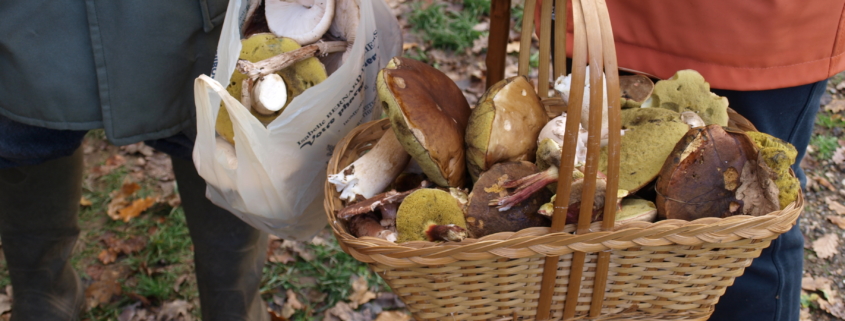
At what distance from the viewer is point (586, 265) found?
1.01 meters

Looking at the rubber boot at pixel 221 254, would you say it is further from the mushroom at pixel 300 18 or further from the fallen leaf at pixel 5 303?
the fallen leaf at pixel 5 303

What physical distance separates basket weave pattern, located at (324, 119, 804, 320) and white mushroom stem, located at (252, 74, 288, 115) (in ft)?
0.79

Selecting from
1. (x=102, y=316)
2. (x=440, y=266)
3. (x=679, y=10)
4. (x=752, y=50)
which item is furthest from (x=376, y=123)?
(x=102, y=316)

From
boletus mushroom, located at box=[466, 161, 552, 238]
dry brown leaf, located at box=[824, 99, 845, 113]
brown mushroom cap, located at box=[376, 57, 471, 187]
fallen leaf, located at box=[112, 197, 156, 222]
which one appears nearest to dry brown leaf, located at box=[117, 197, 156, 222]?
fallen leaf, located at box=[112, 197, 156, 222]

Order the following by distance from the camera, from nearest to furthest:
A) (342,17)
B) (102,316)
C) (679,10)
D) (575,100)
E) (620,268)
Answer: (575,100) → (620,268) → (679,10) → (342,17) → (102,316)

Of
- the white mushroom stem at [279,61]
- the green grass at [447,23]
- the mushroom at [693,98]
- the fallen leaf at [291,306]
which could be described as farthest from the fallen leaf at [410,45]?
the mushroom at [693,98]

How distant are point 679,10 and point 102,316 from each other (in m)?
2.22

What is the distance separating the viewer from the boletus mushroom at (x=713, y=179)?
3.08ft

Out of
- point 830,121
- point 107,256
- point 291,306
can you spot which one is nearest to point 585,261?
point 291,306

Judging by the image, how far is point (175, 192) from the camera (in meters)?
2.76

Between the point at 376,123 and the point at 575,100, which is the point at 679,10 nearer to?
the point at 575,100

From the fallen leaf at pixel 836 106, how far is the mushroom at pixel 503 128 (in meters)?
3.06

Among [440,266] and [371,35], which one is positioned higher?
[371,35]

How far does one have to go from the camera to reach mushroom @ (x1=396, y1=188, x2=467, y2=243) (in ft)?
3.25
